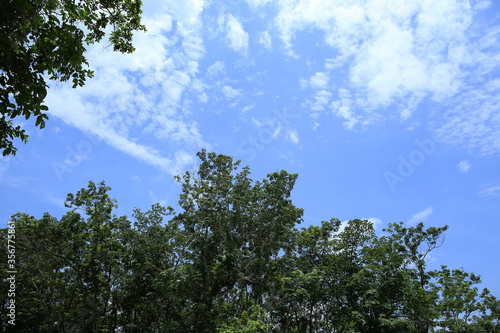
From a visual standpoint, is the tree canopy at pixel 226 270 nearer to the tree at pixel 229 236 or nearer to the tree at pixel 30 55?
the tree at pixel 229 236

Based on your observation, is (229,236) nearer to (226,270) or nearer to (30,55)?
(226,270)

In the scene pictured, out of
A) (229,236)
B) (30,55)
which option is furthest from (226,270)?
(30,55)

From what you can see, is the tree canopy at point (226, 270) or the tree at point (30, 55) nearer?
the tree at point (30, 55)

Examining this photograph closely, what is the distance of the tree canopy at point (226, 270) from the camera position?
1819 cm

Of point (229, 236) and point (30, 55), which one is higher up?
point (229, 236)

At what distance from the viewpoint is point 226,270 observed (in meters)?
19.7

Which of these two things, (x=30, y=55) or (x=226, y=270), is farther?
(x=226, y=270)

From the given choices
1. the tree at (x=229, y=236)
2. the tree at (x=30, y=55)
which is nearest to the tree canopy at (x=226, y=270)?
the tree at (x=229, y=236)

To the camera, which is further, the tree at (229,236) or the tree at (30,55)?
the tree at (229,236)

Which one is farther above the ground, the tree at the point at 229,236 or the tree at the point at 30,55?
the tree at the point at 229,236

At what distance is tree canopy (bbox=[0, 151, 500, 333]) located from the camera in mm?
18188

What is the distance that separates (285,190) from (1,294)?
62.0 ft

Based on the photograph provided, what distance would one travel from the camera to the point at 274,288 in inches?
709

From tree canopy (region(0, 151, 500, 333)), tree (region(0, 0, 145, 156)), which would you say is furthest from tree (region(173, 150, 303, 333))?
tree (region(0, 0, 145, 156))
